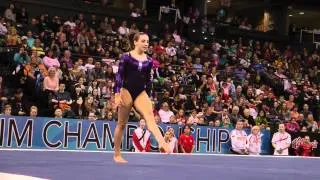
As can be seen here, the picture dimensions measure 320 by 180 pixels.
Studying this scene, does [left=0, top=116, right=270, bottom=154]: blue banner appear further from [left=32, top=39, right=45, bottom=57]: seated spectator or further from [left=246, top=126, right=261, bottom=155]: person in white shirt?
[left=32, top=39, right=45, bottom=57]: seated spectator

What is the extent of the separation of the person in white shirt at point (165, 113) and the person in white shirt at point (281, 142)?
2.90 m

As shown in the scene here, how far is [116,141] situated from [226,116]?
8.22 m

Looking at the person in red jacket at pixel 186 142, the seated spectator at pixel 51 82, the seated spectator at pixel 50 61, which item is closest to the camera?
the seated spectator at pixel 51 82

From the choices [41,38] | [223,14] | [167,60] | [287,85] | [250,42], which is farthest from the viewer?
[223,14]

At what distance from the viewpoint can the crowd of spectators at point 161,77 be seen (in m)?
13.6

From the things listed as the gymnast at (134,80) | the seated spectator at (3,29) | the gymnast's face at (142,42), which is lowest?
the gymnast at (134,80)

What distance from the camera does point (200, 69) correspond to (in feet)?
63.7

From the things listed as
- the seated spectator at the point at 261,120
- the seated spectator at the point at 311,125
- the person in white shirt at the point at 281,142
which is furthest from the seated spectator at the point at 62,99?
the seated spectator at the point at 311,125

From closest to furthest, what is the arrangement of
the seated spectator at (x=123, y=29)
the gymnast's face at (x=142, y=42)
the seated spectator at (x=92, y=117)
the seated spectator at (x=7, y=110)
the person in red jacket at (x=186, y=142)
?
1. the gymnast's face at (x=142, y=42)
2. the seated spectator at (x=7, y=110)
3. the seated spectator at (x=92, y=117)
4. the person in red jacket at (x=186, y=142)
5. the seated spectator at (x=123, y=29)

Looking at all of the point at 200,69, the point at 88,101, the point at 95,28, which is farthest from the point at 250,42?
the point at 88,101

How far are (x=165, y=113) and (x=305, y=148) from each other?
4.18 meters

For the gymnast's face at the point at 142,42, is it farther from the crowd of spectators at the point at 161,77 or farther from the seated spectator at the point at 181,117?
the seated spectator at the point at 181,117

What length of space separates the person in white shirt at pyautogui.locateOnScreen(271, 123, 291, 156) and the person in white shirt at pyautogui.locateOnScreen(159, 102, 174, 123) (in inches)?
114

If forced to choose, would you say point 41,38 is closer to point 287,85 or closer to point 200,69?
point 200,69
